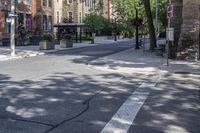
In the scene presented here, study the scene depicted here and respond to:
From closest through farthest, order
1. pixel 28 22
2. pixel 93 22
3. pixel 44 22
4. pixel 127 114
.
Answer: pixel 127 114 → pixel 28 22 → pixel 44 22 → pixel 93 22

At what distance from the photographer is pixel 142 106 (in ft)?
33.9

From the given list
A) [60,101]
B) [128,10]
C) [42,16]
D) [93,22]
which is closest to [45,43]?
[42,16]

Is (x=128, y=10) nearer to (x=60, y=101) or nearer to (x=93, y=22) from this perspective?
(x=93, y=22)

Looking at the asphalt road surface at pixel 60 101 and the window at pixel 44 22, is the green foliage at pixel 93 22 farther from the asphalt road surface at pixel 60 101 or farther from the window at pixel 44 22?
the asphalt road surface at pixel 60 101

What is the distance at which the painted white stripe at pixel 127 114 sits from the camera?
26.6 ft

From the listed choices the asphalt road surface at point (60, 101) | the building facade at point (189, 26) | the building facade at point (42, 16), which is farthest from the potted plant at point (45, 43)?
the asphalt road surface at point (60, 101)

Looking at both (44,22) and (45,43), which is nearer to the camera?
(45,43)

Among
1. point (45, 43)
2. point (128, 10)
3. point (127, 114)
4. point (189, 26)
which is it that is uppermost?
point (128, 10)

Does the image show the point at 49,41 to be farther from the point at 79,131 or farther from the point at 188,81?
the point at 79,131

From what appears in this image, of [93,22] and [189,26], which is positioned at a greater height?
[93,22]

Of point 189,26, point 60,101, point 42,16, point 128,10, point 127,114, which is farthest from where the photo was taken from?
point 128,10

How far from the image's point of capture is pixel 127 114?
9.39m

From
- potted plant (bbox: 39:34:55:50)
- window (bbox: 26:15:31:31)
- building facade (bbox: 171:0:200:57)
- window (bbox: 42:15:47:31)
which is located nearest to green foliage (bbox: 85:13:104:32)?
window (bbox: 42:15:47:31)

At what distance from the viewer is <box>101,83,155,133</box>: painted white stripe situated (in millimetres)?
8102
